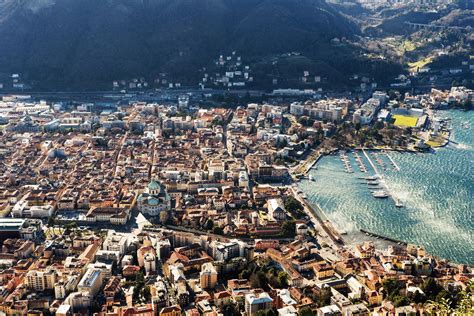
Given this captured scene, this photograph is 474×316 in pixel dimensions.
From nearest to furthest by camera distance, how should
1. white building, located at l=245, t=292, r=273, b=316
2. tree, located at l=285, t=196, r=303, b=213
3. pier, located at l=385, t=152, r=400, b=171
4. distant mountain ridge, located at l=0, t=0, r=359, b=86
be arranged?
white building, located at l=245, t=292, r=273, b=316
tree, located at l=285, t=196, r=303, b=213
pier, located at l=385, t=152, r=400, b=171
distant mountain ridge, located at l=0, t=0, r=359, b=86

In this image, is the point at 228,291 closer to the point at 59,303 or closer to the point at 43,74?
the point at 59,303

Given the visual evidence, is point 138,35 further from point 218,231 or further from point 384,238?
point 384,238

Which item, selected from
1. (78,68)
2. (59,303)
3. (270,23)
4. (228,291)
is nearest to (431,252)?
(228,291)

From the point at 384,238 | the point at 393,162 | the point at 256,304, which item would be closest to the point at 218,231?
the point at 256,304

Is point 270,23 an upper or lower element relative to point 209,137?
upper

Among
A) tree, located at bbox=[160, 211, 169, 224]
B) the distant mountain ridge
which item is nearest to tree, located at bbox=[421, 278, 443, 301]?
tree, located at bbox=[160, 211, 169, 224]

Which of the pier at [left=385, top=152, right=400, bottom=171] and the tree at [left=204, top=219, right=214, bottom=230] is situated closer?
the tree at [left=204, top=219, right=214, bottom=230]

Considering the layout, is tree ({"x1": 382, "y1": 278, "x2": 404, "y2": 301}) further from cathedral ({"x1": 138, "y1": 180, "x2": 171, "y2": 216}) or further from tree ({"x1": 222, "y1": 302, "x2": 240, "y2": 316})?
cathedral ({"x1": 138, "y1": 180, "x2": 171, "y2": 216})
